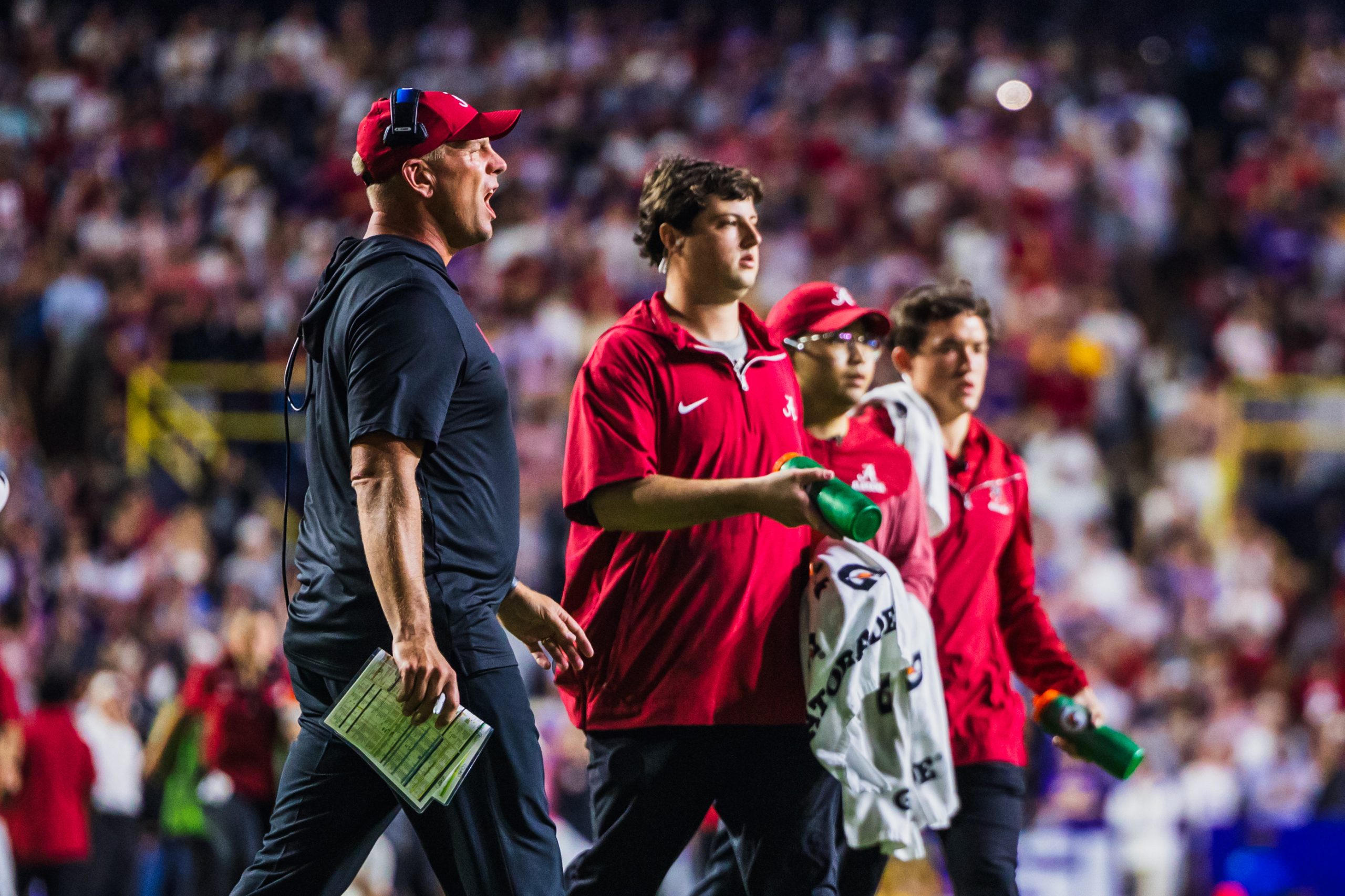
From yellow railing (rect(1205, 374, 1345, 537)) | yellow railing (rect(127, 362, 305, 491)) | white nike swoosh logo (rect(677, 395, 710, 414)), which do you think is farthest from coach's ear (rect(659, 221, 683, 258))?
yellow railing (rect(127, 362, 305, 491))

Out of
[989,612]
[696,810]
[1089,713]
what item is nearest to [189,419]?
[989,612]

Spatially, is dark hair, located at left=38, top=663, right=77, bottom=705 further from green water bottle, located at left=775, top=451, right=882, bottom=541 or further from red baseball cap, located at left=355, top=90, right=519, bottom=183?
green water bottle, located at left=775, top=451, right=882, bottom=541

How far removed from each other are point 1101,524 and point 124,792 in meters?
7.15

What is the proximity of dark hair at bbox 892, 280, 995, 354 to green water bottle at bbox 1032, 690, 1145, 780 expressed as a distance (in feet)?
3.99

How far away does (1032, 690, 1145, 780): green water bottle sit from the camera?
5301mm

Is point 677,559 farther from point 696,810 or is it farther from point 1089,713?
point 1089,713

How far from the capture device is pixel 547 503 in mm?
12453

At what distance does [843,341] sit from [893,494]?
1.53 ft

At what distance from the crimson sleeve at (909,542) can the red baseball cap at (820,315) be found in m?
0.47

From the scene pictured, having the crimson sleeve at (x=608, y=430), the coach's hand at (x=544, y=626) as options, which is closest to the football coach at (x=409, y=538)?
the coach's hand at (x=544, y=626)

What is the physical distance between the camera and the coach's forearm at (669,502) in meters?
3.96

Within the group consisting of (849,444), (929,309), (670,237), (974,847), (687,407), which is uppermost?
(670,237)

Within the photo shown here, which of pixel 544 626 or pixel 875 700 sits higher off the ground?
pixel 544 626

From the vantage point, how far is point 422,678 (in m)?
3.37
